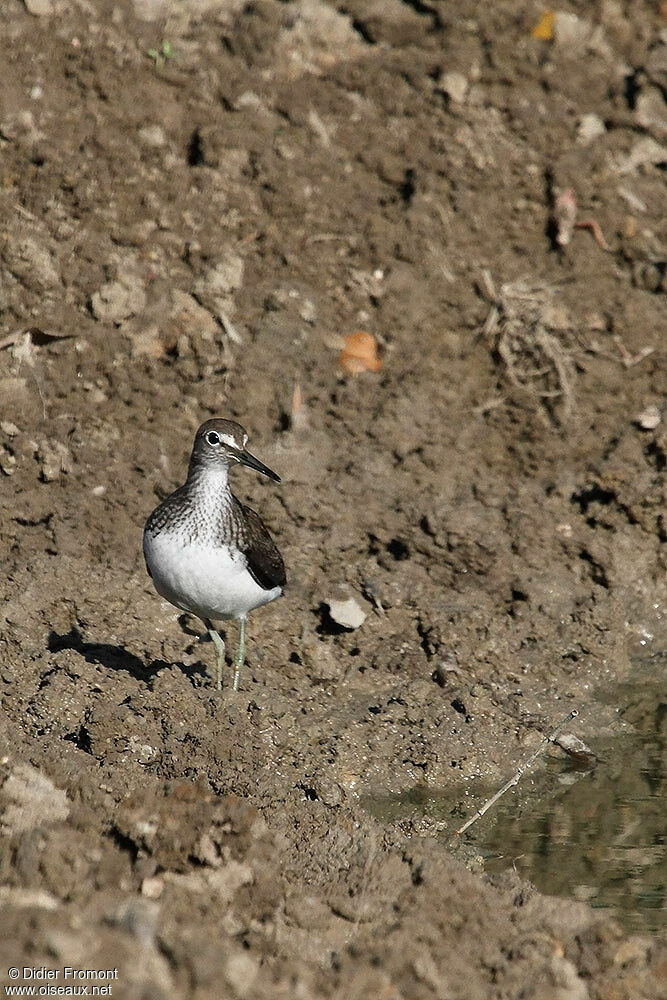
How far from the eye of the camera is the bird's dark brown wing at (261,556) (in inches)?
305

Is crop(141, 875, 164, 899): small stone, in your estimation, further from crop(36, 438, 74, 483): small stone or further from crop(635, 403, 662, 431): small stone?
crop(635, 403, 662, 431): small stone

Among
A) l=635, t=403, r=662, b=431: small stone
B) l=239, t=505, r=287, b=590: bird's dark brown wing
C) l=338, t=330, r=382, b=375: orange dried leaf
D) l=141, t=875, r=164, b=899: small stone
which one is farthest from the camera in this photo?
l=338, t=330, r=382, b=375: orange dried leaf

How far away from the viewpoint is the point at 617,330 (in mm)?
10508

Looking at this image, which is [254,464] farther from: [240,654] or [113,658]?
[113,658]

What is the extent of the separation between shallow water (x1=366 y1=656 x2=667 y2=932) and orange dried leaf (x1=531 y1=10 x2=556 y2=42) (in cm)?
667

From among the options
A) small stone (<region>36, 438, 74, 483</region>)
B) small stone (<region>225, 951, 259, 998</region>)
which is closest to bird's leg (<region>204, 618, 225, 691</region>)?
small stone (<region>36, 438, 74, 483</region>)

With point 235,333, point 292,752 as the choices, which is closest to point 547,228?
point 235,333

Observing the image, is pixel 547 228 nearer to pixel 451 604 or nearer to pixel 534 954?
pixel 451 604

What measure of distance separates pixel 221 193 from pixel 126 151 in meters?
0.82

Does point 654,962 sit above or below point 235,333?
above

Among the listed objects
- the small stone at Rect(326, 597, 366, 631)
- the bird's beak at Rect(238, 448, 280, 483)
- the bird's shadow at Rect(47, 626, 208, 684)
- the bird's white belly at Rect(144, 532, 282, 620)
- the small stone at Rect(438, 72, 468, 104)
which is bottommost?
the bird's shadow at Rect(47, 626, 208, 684)

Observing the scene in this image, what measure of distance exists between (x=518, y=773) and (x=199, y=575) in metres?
2.17

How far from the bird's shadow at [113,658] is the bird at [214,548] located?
0.70 feet

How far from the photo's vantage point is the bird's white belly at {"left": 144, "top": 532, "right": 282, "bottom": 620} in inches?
291
